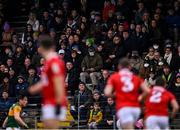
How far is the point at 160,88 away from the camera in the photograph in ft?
45.2

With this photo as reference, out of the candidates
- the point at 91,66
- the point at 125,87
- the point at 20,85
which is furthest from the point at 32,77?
the point at 125,87

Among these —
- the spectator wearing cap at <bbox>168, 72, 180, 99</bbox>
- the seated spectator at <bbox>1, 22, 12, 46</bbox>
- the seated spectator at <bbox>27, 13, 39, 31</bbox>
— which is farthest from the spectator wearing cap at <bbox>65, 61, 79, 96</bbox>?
the seated spectator at <bbox>1, 22, 12, 46</bbox>

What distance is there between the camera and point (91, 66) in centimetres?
2222

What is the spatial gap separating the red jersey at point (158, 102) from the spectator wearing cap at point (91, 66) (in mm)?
7986

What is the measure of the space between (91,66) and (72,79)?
77cm

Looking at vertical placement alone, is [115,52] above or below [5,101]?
above

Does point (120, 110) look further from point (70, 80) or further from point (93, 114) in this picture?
point (70, 80)

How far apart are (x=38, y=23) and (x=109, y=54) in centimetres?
407

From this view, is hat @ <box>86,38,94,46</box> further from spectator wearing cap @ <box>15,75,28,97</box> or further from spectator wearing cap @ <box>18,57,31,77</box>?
spectator wearing cap @ <box>15,75,28,97</box>

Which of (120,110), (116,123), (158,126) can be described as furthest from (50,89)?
(116,123)

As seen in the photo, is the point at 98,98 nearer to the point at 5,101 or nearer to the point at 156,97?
the point at 5,101

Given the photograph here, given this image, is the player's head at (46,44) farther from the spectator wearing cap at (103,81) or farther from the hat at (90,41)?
the hat at (90,41)

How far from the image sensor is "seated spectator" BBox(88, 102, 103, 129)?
19891 millimetres

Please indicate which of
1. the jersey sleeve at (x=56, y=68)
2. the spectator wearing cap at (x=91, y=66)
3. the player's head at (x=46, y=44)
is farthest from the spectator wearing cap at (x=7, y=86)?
the jersey sleeve at (x=56, y=68)
